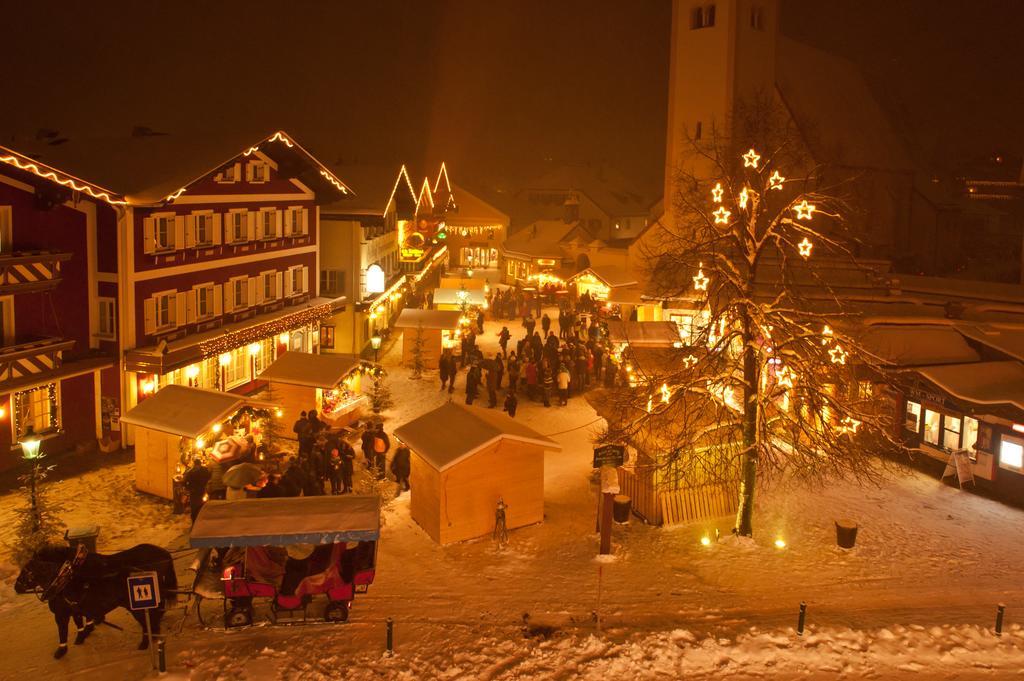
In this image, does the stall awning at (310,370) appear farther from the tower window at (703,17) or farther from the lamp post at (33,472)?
the tower window at (703,17)

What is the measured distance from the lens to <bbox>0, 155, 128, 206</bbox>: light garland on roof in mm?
16922

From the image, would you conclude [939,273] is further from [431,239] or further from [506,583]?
[506,583]

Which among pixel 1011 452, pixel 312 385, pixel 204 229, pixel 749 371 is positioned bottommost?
pixel 1011 452

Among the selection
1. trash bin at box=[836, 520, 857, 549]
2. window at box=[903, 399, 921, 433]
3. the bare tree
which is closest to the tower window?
window at box=[903, 399, 921, 433]

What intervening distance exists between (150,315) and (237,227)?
17.9 ft

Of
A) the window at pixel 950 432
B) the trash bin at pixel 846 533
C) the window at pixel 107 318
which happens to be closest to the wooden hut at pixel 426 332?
the window at pixel 107 318

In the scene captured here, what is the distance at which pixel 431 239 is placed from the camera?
136 ft

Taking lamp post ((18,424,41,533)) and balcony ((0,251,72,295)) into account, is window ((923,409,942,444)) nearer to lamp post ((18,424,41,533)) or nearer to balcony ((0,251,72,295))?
lamp post ((18,424,41,533))

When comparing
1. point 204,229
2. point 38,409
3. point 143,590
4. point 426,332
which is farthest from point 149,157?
point 143,590

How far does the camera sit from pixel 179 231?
2250cm

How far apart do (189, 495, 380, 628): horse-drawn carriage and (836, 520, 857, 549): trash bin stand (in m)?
8.38

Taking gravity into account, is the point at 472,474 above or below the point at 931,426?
above

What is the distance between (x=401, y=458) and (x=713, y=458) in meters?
6.20

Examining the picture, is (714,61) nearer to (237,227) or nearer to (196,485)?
(237,227)
